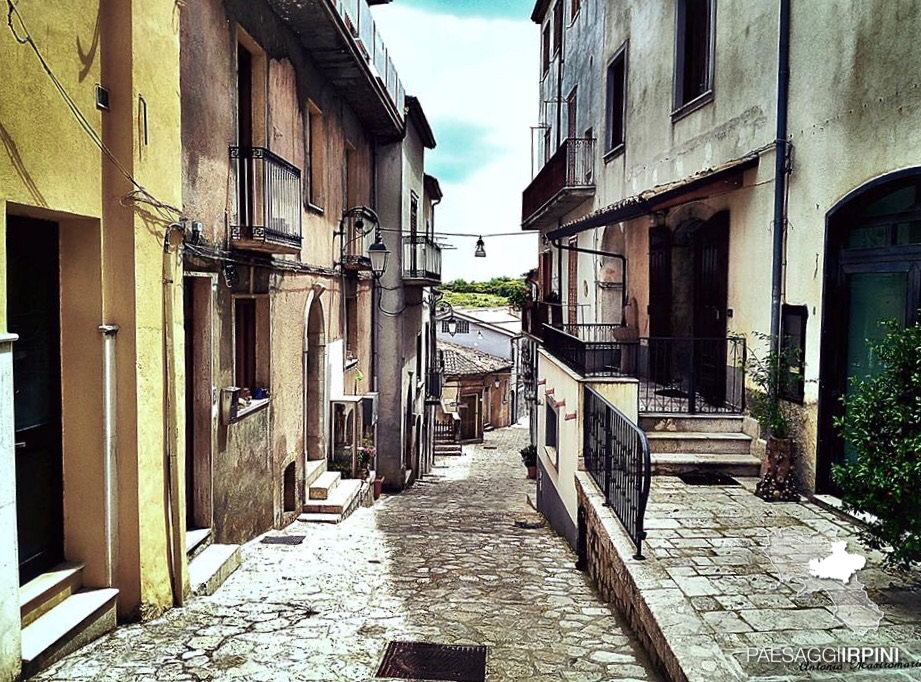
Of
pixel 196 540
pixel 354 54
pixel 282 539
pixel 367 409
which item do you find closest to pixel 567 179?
pixel 354 54

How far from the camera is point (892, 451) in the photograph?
4.80 metres

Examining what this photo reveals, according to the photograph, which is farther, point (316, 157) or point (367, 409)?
point (367, 409)

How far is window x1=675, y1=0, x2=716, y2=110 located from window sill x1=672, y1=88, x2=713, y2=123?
0.09 metres

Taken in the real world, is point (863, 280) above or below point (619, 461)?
above

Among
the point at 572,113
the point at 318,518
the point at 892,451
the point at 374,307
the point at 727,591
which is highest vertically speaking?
the point at 572,113

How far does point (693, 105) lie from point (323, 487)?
27.4 ft

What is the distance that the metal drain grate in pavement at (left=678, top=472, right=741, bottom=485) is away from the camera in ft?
27.9

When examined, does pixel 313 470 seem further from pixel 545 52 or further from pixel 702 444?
pixel 545 52

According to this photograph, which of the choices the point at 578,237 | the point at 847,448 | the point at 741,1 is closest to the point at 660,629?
the point at 847,448

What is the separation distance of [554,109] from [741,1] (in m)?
12.7

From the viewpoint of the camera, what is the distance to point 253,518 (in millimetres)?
9031

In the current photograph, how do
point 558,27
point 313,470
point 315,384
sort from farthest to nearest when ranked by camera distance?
point 558,27, point 315,384, point 313,470

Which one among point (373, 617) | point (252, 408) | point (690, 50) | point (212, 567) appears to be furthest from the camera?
point (690, 50)

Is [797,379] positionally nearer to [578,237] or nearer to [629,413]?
[629,413]
